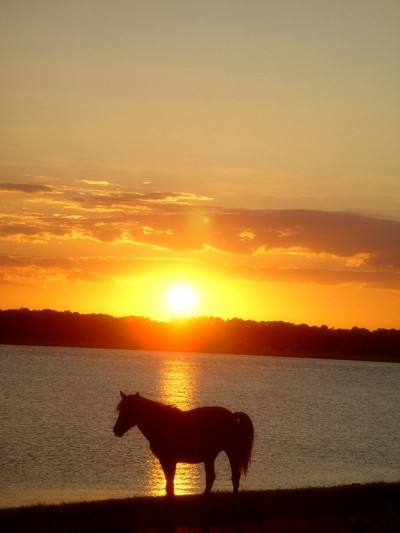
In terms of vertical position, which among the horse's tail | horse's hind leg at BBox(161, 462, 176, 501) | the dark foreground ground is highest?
the horse's tail

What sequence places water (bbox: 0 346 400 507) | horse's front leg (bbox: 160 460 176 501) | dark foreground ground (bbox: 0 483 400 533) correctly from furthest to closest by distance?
water (bbox: 0 346 400 507)
horse's front leg (bbox: 160 460 176 501)
dark foreground ground (bbox: 0 483 400 533)

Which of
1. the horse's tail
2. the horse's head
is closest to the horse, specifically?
the horse's head

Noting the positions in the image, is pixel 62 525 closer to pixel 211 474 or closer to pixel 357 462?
pixel 211 474

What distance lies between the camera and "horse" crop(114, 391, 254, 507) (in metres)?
13.8

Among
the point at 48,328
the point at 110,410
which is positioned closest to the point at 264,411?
the point at 110,410

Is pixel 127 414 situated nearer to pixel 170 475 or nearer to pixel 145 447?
pixel 170 475

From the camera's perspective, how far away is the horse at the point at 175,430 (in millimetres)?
13766

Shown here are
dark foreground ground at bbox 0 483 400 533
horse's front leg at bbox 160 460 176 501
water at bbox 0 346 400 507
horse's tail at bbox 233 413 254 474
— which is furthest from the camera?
water at bbox 0 346 400 507

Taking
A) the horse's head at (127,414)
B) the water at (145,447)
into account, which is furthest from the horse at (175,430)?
the water at (145,447)

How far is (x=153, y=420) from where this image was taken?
13766mm

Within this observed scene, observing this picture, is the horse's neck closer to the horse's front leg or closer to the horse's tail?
the horse's front leg

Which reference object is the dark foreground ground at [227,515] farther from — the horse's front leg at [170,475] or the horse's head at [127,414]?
the horse's head at [127,414]

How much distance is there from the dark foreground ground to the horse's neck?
1197 mm

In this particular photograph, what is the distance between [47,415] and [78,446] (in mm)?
13935
